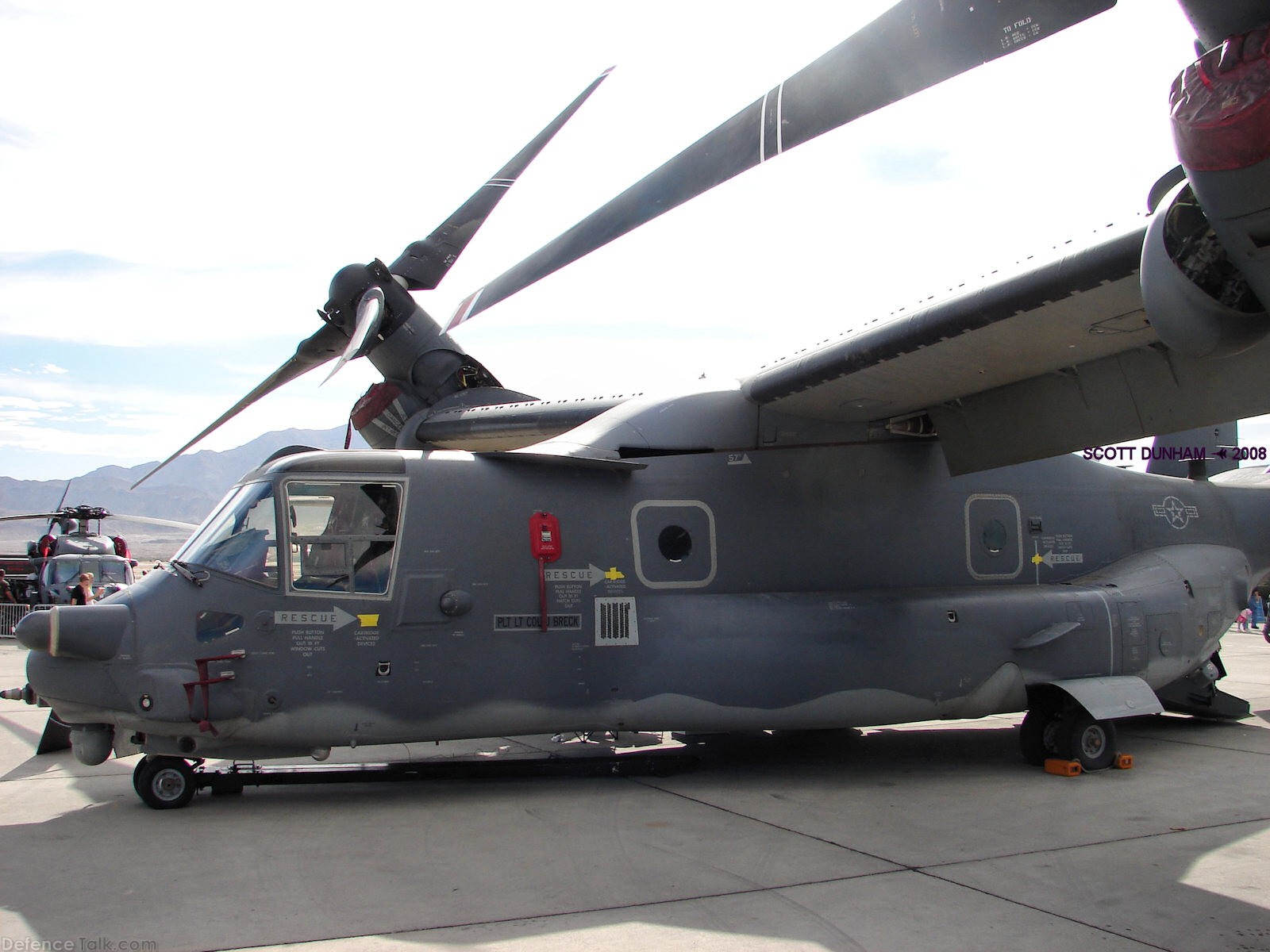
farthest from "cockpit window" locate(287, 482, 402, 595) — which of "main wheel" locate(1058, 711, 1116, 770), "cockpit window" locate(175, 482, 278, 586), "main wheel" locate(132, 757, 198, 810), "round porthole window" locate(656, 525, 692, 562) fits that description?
"main wheel" locate(1058, 711, 1116, 770)

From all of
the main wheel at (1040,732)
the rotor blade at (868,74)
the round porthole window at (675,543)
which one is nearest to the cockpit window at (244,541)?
the round porthole window at (675,543)

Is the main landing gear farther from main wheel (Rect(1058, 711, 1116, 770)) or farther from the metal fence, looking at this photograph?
the metal fence

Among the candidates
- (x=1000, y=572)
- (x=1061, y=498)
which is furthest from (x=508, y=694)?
(x=1061, y=498)

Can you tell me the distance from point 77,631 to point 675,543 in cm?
462

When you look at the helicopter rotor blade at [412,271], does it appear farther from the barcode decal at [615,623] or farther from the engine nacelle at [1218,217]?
the engine nacelle at [1218,217]

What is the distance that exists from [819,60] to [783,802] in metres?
5.26

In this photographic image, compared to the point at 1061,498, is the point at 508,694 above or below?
below

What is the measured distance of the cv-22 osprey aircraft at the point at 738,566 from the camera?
283 inches

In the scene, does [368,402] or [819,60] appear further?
[368,402]

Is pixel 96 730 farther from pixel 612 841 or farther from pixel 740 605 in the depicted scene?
pixel 740 605

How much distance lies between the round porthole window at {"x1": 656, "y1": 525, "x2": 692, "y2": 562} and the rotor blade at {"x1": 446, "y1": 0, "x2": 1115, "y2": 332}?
3.17m

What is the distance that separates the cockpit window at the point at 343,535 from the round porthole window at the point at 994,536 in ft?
18.4

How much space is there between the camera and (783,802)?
7.63 meters

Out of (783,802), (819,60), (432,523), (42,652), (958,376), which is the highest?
(819,60)
